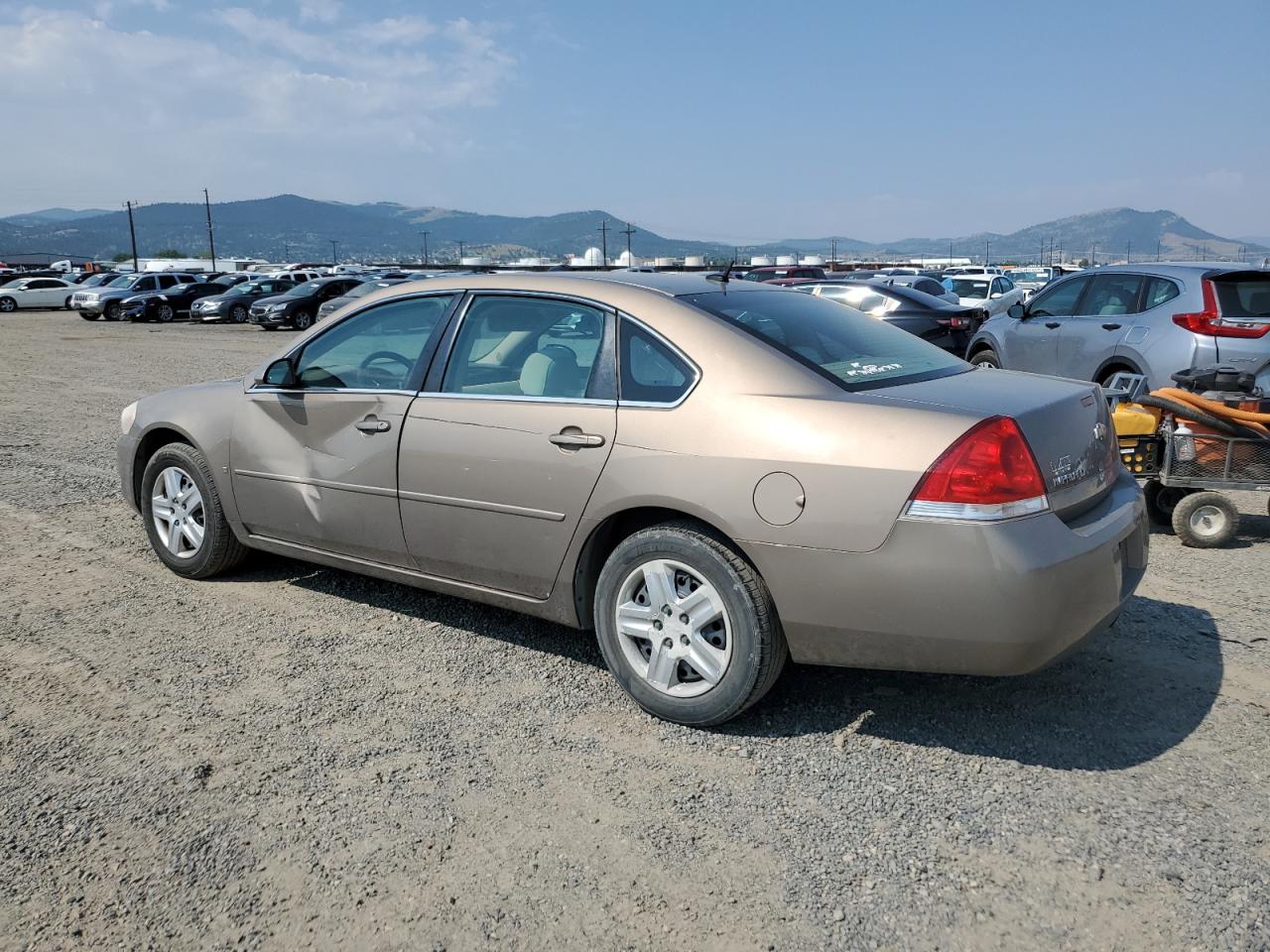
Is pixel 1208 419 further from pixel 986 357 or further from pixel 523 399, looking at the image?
pixel 986 357

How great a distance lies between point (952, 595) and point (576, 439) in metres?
1.42

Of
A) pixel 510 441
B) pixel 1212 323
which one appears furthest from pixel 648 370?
pixel 1212 323

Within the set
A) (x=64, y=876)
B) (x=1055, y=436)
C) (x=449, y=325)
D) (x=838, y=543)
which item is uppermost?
(x=449, y=325)

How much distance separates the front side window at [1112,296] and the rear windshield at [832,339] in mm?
5416

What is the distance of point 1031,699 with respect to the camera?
379 centimetres

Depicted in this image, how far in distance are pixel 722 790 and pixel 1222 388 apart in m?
4.84

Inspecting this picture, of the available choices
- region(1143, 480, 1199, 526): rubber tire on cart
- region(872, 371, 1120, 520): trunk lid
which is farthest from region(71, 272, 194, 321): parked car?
region(872, 371, 1120, 520): trunk lid

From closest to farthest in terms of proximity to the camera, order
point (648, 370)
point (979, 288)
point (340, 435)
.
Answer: point (648, 370) < point (340, 435) < point (979, 288)

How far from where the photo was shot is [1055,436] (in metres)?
3.30

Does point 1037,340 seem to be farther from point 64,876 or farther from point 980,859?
point 64,876

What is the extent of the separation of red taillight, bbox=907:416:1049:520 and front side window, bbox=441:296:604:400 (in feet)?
4.43

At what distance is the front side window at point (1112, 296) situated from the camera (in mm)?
8695

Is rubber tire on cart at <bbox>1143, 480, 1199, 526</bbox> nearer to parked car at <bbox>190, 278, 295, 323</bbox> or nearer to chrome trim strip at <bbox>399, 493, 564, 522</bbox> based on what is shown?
chrome trim strip at <bbox>399, 493, 564, 522</bbox>

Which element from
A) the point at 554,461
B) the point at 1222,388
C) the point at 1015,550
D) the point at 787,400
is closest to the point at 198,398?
the point at 554,461
